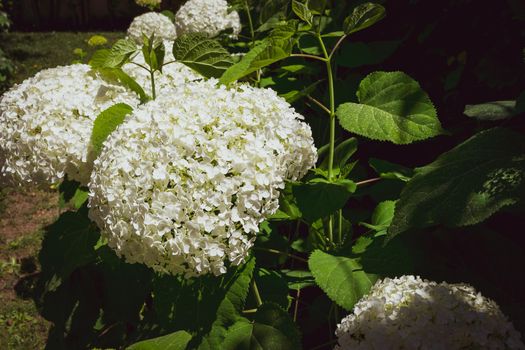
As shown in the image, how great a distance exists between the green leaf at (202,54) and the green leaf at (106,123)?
13.9 inches

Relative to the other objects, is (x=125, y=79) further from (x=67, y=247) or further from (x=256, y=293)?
(x=256, y=293)

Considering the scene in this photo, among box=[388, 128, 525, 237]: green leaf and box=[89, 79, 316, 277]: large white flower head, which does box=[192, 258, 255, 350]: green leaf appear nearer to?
box=[89, 79, 316, 277]: large white flower head

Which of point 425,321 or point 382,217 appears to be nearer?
point 425,321

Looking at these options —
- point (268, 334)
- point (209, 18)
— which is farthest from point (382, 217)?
point (209, 18)

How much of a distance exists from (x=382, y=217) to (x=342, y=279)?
47cm

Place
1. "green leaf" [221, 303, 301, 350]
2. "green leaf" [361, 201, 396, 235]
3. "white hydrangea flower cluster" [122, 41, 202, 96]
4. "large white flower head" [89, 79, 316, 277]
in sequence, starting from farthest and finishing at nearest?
1. "white hydrangea flower cluster" [122, 41, 202, 96]
2. "green leaf" [361, 201, 396, 235]
3. "green leaf" [221, 303, 301, 350]
4. "large white flower head" [89, 79, 316, 277]

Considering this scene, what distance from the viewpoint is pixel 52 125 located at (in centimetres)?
176

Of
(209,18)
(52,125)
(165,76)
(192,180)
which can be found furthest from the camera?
→ (209,18)

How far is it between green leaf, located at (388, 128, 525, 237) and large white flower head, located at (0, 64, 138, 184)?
1.12m

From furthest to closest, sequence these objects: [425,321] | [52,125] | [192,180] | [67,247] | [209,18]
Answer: [209,18], [67,247], [52,125], [192,180], [425,321]

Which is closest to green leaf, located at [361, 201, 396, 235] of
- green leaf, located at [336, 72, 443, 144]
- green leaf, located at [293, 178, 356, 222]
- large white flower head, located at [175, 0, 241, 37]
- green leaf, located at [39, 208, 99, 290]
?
green leaf, located at [293, 178, 356, 222]

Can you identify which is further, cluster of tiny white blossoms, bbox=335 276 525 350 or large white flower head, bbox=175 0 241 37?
large white flower head, bbox=175 0 241 37

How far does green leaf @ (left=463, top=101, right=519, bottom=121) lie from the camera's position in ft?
4.91

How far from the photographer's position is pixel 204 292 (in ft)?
4.95
